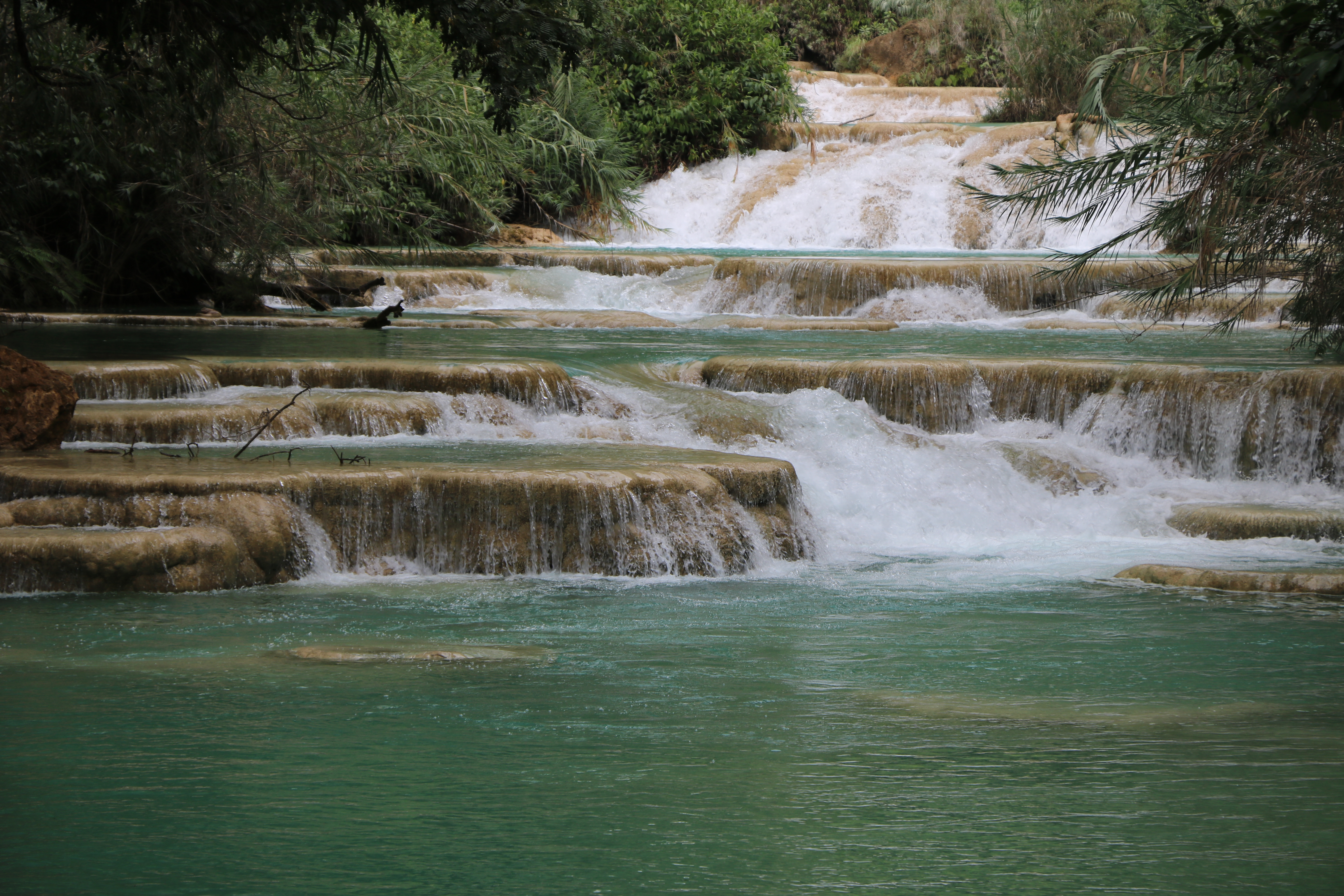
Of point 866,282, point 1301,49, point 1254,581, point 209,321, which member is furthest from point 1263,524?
point 209,321

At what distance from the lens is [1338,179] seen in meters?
8.30

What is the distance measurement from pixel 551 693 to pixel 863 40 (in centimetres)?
3176

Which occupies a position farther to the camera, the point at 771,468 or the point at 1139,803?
the point at 771,468

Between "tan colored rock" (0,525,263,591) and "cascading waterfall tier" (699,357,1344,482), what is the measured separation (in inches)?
222

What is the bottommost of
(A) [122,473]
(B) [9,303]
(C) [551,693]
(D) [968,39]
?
(C) [551,693]

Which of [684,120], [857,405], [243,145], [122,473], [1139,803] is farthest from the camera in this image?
[684,120]

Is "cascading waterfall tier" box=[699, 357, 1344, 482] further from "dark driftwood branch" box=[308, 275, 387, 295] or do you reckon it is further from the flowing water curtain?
"dark driftwood branch" box=[308, 275, 387, 295]

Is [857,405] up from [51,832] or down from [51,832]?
up

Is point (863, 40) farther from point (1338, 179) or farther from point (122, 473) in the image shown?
point (122, 473)

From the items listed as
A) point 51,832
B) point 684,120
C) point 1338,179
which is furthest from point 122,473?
point 684,120

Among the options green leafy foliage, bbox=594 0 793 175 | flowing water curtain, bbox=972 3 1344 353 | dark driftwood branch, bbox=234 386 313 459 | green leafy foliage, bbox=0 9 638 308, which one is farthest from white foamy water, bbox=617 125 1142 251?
dark driftwood branch, bbox=234 386 313 459

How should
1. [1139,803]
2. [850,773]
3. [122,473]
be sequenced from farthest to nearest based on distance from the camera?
[122,473] → [850,773] → [1139,803]

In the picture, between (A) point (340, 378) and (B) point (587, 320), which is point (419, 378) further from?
(B) point (587, 320)

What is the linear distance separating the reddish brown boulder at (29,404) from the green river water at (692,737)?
2.21 metres
